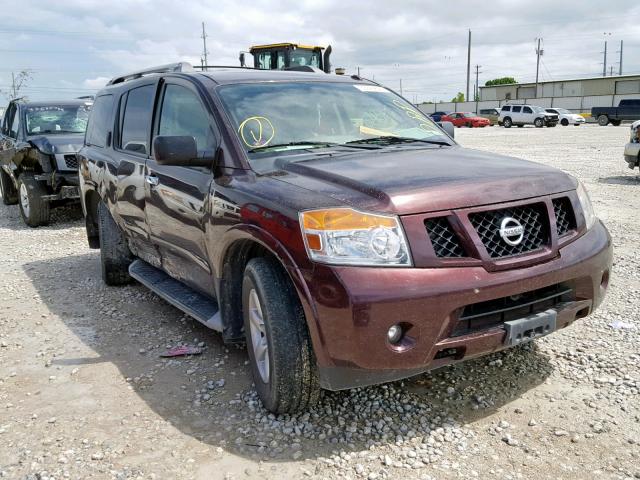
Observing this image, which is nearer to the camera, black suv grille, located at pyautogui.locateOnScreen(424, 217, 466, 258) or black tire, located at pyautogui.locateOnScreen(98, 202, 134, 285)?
black suv grille, located at pyautogui.locateOnScreen(424, 217, 466, 258)

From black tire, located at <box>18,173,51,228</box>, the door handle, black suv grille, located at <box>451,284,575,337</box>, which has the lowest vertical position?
black tire, located at <box>18,173,51,228</box>

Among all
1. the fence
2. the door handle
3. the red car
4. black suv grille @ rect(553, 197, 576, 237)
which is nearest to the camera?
black suv grille @ rect(553, 197, 576, 237)

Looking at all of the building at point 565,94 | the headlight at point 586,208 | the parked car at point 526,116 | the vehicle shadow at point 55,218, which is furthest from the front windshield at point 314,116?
the building at point 565,94

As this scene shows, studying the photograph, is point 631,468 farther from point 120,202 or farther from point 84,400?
point 120,202

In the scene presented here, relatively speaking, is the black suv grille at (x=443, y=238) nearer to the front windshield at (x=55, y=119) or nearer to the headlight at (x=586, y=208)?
the headlight at (x=586, y=208)

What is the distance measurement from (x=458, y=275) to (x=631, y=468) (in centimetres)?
111

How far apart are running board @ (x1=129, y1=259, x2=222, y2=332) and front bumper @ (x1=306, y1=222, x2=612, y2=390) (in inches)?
43.0

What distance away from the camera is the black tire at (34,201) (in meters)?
9.05

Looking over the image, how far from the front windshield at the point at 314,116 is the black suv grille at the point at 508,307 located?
1.48 meters

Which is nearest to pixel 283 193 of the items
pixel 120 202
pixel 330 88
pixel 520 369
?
pixel 330 88

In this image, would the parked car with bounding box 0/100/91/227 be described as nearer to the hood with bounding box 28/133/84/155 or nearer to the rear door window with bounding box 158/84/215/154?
the hood with bounding box 28/133/84/155

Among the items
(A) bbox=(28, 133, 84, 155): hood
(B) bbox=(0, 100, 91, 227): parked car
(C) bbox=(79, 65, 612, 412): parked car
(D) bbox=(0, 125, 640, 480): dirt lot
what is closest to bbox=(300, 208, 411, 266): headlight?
(C) bbox=(79, 65, 612, 412): parked car

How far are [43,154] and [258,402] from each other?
7.18 metres

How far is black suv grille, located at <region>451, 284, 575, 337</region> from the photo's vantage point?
281cm
